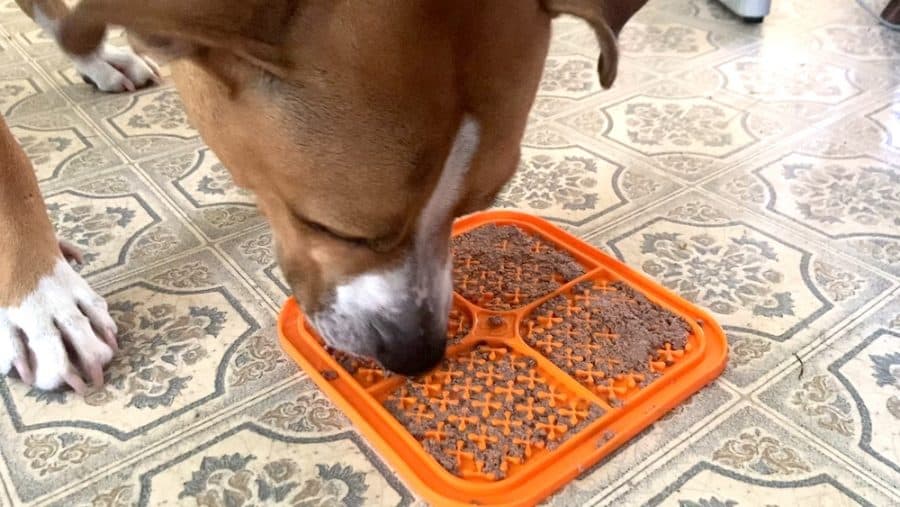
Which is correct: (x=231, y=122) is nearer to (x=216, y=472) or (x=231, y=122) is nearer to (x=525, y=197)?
(x=216, y=472)

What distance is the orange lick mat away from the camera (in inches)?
36.4

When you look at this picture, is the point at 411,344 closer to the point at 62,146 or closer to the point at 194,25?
the point at 194,25

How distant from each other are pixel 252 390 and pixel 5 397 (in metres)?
0.31

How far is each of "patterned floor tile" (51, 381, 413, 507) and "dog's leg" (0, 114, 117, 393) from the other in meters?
0.19

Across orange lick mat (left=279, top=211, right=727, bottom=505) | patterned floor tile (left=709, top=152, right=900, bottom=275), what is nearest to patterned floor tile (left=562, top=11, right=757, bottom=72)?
patterned floor tile (left=709, top=152, right=900, bottom=275)

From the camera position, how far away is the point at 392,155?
2.68ft

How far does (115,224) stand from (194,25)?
800 millimetres

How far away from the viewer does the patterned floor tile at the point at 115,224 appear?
1.32 m

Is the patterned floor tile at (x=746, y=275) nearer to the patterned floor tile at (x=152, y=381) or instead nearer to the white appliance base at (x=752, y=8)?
the patterned floor tile at (x=152, y=381)

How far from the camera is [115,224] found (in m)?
1.41

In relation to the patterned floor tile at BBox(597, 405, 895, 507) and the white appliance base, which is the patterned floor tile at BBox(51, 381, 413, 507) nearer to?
the patterned floor tile at BBox(597, 405, 895, 507)

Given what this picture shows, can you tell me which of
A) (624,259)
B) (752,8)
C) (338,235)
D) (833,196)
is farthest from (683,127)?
(338,235)

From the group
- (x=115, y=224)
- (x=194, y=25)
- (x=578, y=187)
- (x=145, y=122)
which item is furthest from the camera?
(x=145, y=122)

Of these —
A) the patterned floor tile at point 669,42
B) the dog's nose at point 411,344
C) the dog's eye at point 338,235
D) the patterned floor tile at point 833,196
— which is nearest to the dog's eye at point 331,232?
the dog's eye at point 338,235
